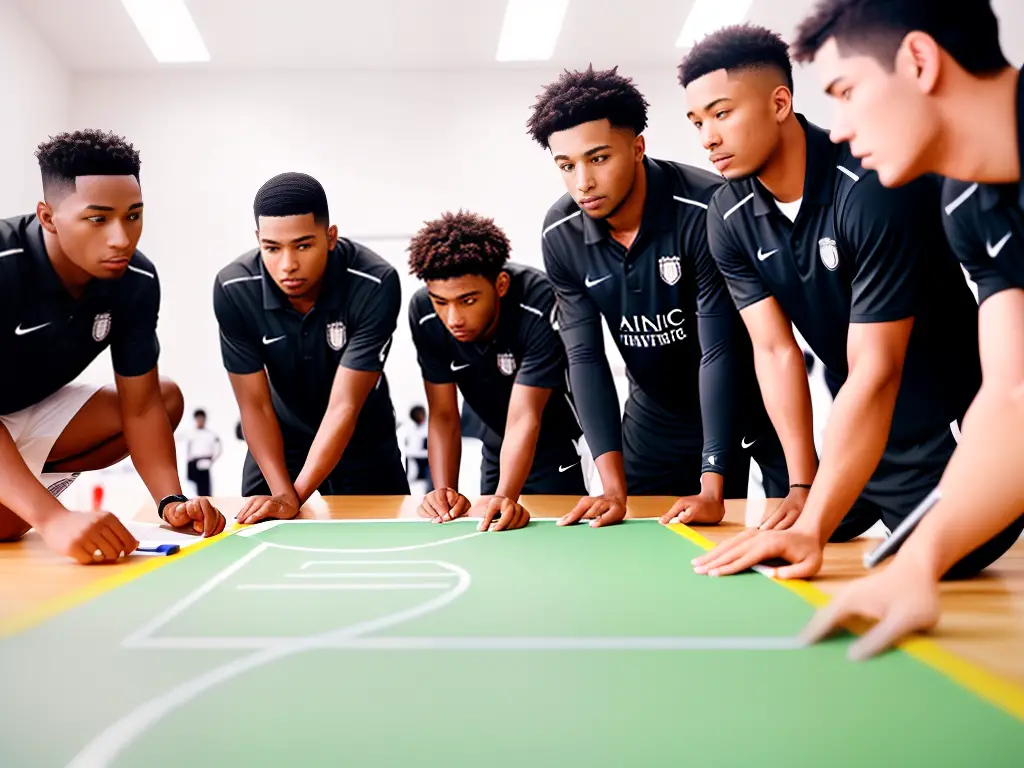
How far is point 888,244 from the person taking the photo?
→ 148 centimetres

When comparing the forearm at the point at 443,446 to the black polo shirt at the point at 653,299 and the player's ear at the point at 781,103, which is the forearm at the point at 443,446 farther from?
the player's ear at the point at 781,103

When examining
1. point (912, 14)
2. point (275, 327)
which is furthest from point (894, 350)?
point (275, 327)

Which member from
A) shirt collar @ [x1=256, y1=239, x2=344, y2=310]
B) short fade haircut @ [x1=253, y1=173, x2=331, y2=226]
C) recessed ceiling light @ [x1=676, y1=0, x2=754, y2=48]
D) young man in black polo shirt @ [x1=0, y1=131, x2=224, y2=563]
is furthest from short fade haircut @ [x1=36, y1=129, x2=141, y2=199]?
recessed ceiling light @ [x1=676, y1=0, x2=754, y2=48]

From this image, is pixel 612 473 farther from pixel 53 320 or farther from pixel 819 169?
pixel 53 320

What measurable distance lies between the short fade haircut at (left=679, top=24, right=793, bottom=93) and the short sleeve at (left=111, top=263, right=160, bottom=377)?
4.68 ft

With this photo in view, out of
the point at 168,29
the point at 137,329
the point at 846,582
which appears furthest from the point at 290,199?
the point at 168,29

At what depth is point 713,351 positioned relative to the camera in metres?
2.00

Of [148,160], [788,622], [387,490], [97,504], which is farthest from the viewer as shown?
[148,160]

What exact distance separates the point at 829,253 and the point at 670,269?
0.56 metres

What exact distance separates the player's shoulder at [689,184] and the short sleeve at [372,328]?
0.86 m

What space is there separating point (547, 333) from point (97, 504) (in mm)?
4121

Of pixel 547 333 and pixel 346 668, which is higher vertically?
pixel 547 333

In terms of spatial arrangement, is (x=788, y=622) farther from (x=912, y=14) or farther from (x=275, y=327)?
(x=275, y=327)

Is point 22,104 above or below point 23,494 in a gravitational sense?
above
